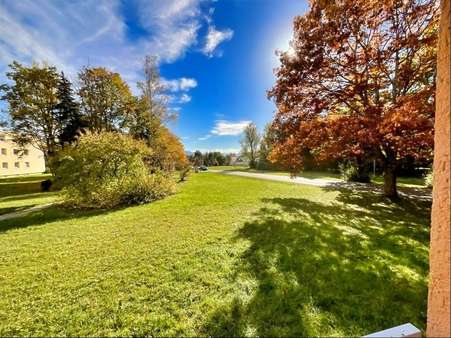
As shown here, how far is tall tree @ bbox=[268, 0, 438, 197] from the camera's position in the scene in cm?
542

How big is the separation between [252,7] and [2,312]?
344 inches

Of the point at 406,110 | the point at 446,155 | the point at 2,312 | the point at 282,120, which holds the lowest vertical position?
the point at 2,312

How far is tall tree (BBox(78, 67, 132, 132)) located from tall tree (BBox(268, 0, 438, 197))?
1456cm

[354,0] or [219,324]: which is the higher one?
[354,0]

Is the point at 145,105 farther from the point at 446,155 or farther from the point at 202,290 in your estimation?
the point at 446,155

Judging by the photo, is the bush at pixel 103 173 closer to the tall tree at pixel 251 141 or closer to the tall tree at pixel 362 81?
the tall tree at pixel 362 81

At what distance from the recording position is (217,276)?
2918mm

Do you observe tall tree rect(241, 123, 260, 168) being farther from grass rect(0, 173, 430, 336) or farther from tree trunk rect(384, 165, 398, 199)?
grass rect(0, 173, 430, 336)

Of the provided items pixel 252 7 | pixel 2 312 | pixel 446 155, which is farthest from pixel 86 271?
pixel 252 7

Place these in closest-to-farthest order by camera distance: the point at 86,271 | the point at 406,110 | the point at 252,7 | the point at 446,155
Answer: the point at 446,155 → the point at 86,271 → the point at 406,110 → the point at 252,7

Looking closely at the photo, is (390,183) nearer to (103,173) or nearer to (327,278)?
(327,278)

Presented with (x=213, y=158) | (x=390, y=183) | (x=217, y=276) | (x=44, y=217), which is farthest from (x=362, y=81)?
(x=213, y=158)

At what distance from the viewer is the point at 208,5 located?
682 centimetres

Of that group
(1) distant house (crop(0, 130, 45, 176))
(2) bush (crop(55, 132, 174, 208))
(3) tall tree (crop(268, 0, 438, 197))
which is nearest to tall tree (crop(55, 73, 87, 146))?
(2) bush (crop(55, 132, 174, 208))
